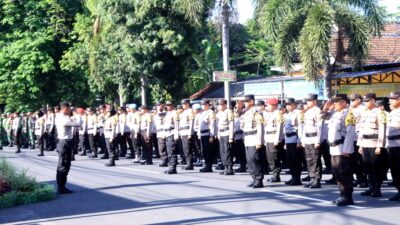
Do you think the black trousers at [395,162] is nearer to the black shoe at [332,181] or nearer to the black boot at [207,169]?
the black shoe at [332,181]

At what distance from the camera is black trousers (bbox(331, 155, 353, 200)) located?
413 inches

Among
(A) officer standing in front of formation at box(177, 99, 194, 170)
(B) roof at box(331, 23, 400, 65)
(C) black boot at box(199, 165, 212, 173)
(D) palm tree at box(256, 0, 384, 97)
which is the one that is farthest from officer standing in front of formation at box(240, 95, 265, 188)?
(B) roof at box(331, 23, 400, 65)

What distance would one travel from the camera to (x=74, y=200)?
12.3 metres

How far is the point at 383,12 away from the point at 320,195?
1058cm

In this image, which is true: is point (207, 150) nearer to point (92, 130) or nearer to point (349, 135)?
point (349, 135)

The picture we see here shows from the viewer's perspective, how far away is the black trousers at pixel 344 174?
10484 mm

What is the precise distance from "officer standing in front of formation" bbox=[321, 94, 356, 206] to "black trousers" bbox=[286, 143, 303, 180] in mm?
2780

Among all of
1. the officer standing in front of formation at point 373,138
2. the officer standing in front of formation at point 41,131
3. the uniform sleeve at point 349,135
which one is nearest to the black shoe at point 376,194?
the officer standing in front of formation at point 373,138

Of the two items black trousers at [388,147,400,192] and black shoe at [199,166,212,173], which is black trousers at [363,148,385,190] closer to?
black trousers at [388,147,400,192]

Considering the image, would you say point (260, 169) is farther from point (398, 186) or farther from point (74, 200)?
point (74, 200)

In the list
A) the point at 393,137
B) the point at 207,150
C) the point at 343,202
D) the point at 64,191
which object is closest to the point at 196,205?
the point at 343,202

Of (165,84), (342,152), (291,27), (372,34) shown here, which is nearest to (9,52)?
(165,84)

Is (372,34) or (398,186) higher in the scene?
(372,34)

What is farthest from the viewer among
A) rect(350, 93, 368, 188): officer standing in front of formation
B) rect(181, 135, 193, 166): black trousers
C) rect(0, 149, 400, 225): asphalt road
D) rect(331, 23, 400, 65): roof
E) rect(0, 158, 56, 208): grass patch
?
rect(331, 23, 400, 65): roof
